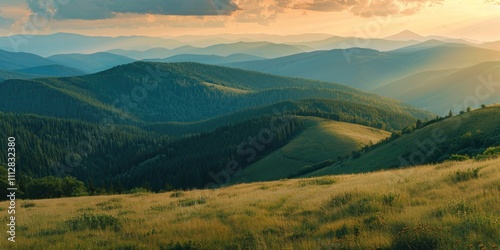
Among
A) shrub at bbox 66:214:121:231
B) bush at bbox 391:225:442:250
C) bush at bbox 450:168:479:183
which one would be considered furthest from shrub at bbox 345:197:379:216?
shrub at bbox 66:214:121:231

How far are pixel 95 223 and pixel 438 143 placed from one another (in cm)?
7412

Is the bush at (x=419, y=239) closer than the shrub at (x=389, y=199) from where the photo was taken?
Yes

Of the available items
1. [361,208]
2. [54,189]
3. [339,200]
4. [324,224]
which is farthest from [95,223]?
[54,189]

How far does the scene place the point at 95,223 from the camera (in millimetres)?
18344

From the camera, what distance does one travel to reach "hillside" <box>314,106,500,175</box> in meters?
64.0

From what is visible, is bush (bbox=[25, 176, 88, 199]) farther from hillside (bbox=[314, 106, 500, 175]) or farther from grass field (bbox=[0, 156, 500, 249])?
grass field (bbox=[0, 156, 500, 249])

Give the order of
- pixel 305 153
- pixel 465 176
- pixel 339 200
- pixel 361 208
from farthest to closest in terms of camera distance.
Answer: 1. pixel 305 153
2. pixel 465 176
3. pixel 339 200
4. pixel 361 208

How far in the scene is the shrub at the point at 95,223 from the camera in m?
17.8

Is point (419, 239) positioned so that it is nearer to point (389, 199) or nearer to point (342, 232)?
point (342, 232)

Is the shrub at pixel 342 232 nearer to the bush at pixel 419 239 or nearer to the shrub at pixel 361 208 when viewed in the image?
the bush at pixel 419 239

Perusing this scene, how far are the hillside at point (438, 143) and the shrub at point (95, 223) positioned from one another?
57.3 m

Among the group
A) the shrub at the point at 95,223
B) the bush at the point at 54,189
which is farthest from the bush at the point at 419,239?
the bush at the point at 54,189

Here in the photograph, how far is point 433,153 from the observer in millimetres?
69312

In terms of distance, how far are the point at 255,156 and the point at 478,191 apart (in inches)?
6683
